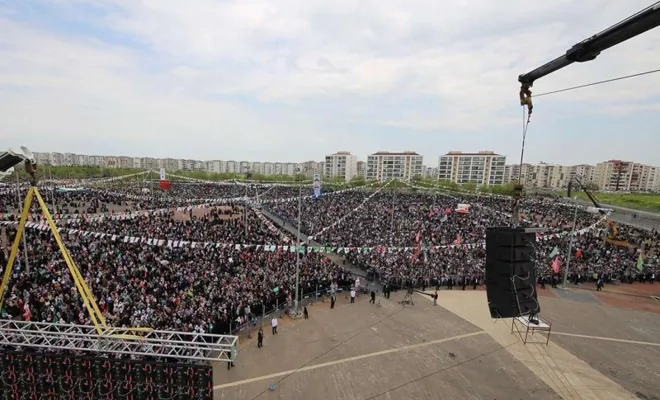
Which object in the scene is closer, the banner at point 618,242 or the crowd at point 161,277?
the crowd at point 161,277

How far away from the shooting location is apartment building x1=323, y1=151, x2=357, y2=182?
474 ft

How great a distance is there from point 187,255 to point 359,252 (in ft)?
40.7

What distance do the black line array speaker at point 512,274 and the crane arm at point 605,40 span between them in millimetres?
4560

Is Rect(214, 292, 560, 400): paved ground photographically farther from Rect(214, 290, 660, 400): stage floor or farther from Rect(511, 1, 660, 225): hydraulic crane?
Rect(511, 1, 660, 225): hydraulic crane

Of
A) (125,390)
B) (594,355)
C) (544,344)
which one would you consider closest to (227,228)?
(125,390)

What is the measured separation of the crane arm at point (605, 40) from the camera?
20.2 feet

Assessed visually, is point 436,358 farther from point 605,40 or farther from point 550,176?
point 550,176

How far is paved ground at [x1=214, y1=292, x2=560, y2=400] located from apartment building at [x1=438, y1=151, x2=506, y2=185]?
10280cm

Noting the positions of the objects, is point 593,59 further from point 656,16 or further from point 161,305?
point 161,305

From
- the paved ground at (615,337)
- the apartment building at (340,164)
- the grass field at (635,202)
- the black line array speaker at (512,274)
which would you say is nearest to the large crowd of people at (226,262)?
the paved ground at (615,337)

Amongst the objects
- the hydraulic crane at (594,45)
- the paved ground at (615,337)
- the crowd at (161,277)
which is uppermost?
the hydraulic crane at (594,45)

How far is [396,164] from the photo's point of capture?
12512cm

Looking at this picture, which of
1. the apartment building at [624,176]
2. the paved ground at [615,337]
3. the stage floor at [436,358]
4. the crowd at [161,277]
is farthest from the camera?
the apartment building at [624,176]

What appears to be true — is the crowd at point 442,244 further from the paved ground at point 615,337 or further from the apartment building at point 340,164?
the apartment building at point 340,164
